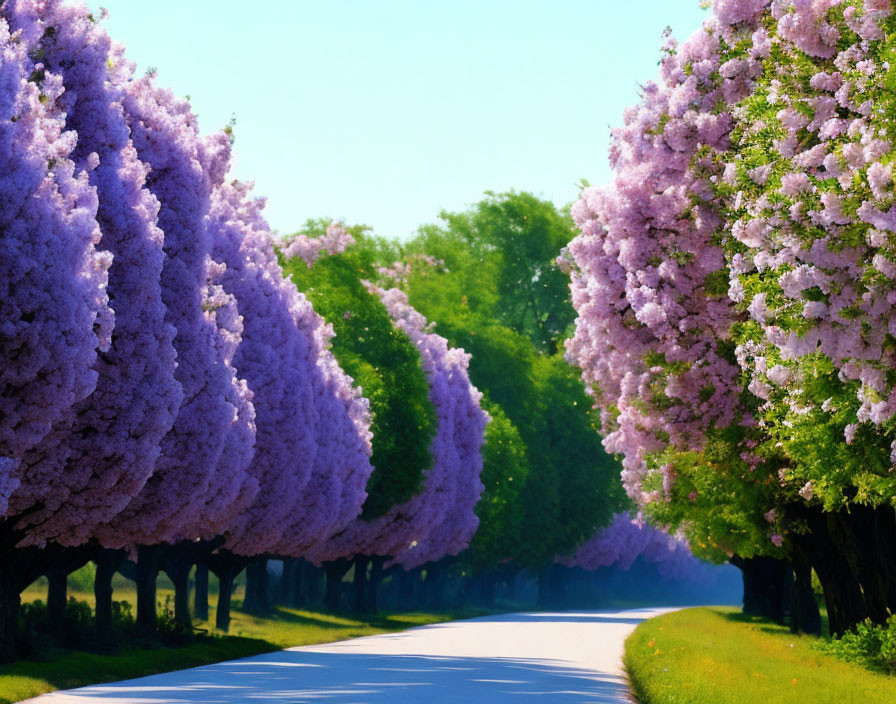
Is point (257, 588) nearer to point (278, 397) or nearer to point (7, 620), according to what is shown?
point (278, 397)

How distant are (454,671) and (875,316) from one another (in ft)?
56.2

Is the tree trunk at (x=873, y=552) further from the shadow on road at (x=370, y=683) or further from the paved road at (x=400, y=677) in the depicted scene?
the shadow on road at (x=370, y=683)

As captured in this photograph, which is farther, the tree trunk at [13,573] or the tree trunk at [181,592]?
the tree trunk at [181,592]

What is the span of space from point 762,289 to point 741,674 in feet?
36.2

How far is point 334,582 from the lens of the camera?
66188mm

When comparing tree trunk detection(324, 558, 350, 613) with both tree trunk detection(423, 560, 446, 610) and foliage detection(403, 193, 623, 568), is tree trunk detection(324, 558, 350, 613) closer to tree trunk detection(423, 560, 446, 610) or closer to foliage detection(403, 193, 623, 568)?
foliage detection(403, 193, 623, 568)

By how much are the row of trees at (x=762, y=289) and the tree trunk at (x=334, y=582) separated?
22.0m

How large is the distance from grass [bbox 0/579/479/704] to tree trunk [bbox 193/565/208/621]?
602mm

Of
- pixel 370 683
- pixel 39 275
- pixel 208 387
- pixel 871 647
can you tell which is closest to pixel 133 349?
pixel 208 387

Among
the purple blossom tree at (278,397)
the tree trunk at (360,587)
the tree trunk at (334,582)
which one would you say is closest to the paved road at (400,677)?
the purple blossom tree at (278,397)

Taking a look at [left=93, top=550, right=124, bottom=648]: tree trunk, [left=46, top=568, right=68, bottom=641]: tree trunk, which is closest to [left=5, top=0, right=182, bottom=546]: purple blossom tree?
[left=46, top=568, right=68, bottom=641]: tree trunk

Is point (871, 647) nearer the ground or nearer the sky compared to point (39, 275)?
nearer the ground

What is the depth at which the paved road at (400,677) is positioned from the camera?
72.2 ft

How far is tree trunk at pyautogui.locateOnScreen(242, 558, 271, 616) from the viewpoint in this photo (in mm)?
59062
